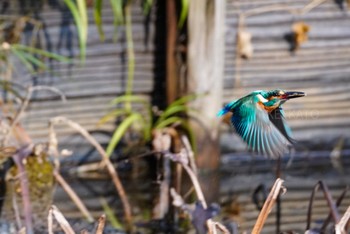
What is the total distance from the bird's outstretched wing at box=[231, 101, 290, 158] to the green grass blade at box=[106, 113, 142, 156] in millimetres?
1448

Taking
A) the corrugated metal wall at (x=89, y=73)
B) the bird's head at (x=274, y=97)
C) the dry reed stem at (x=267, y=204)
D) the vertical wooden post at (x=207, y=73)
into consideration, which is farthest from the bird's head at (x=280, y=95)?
the corrugated metal wall at (x=89, y=73)

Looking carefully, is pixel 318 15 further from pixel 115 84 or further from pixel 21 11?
pixel 21 11

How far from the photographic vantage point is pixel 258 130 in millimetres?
2104

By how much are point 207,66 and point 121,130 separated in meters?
0.40

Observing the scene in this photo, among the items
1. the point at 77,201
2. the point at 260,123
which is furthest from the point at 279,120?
the point at 77,201

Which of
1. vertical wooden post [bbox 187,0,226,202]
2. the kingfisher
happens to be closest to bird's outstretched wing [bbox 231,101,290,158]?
the kingfisher

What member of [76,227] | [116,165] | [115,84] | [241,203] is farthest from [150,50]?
[76,227]

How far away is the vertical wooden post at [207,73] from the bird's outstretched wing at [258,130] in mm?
1329

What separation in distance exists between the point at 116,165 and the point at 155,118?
0.79 ft

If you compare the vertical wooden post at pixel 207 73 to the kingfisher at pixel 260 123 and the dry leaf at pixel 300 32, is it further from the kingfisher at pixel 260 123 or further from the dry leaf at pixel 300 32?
the kingfisher at pixel 260 123

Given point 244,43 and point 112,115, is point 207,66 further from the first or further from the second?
point 112,115

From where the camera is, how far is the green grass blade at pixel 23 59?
3.44 metres

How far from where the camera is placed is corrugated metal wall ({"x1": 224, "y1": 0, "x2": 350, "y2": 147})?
372 centimetres

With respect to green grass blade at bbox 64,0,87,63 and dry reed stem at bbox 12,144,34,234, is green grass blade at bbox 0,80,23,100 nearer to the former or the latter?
green grass blade at bbox 64,0,87,63
